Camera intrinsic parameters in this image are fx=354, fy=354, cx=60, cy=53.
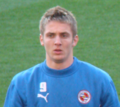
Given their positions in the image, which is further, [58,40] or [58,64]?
[58,64]

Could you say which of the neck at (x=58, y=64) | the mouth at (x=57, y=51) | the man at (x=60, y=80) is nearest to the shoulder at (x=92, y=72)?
the man at (x=60, y=80)

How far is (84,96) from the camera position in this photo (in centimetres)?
248

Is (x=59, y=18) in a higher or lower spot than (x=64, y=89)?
higher

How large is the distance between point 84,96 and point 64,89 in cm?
15

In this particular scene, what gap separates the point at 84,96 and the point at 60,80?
0.21 meters

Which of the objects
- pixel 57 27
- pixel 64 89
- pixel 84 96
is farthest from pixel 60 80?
pixel 57 27

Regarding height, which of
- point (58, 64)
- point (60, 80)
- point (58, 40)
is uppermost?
point (58, 40)

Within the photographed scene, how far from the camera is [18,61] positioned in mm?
6449

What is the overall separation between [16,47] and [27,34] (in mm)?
590

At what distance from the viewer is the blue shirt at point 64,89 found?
8.21ft

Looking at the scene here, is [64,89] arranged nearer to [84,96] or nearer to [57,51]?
[84,96]

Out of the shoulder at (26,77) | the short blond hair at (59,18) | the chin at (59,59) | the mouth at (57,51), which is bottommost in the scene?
the shoulder at (26,77)

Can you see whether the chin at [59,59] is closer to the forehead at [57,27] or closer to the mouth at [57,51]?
the mouth at [57,51]

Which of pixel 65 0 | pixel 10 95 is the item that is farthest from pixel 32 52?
pixel 10 95
